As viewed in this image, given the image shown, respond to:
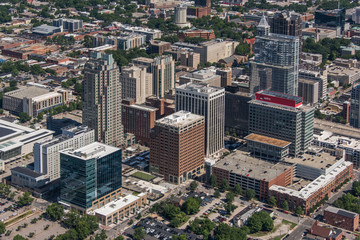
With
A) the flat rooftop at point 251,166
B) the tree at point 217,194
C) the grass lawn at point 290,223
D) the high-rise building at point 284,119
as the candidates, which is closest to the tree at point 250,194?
the flat rooftop at point 251,166

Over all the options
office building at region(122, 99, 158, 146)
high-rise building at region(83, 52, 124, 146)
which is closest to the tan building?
high-rise building at region(83, 52, 124, 146)

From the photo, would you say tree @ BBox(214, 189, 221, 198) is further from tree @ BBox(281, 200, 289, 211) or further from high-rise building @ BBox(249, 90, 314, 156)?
high-rise building @ BBox(249, 90, 314, 156)

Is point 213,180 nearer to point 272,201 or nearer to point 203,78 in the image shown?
point 272,201

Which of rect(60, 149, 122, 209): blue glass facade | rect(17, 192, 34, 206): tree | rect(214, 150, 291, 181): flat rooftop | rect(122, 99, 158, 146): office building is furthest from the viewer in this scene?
rect(122, 99, 158, 146): office building

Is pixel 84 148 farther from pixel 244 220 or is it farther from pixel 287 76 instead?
pixel 287 76

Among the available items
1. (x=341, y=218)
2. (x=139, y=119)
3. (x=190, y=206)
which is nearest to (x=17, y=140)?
(x=139, y=119)

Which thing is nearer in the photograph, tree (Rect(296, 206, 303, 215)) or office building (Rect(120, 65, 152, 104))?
tree (Rect(296, 206, 303, 215))

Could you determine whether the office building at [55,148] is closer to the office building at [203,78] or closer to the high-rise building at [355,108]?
the office building at [203,78]
